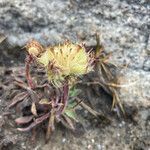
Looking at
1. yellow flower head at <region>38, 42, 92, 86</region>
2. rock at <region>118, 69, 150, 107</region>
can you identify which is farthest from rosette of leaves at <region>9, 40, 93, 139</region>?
rock at <region>118, 69, 150, 107</region>

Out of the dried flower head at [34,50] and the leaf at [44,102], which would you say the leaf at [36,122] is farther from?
the dried flower head at [34,50]

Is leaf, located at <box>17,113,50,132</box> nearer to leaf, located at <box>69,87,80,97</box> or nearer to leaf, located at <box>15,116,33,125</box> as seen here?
leaf, located at <box>15,116,33,125</box>

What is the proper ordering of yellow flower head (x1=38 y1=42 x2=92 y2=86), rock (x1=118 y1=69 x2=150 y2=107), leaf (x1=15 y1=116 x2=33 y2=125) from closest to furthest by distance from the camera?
yellow flower head (x1=38 y1=42 x2=92 y2=86) < leaf (x1=15 y1=116 x2=33 y2=125) < rock (x1=118 y1=69 x2=150 y2=107)

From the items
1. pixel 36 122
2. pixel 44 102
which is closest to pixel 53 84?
pixel 44 102

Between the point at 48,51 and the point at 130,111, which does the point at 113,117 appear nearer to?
the point at 130,111

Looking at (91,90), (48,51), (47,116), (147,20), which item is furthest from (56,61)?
(147,20)

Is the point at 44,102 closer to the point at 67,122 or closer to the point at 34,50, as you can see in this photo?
the point at 67,122
